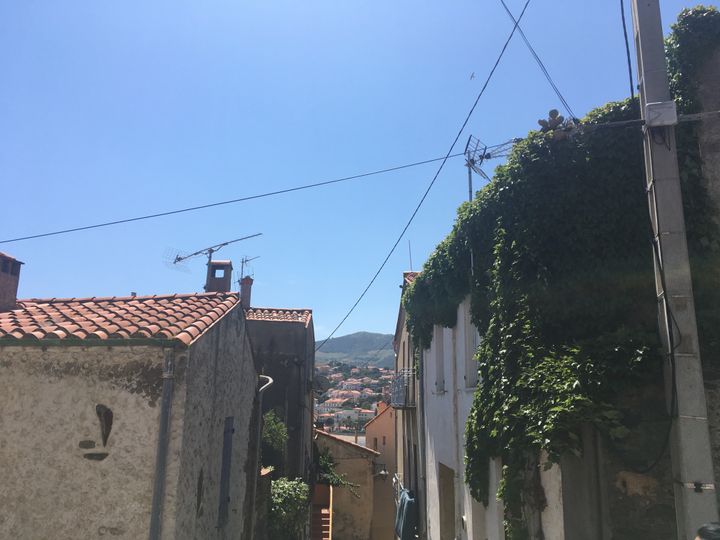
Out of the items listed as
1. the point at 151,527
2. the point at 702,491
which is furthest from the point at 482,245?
the point at 151,527

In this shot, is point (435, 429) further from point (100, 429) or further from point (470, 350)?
point (100, 429)

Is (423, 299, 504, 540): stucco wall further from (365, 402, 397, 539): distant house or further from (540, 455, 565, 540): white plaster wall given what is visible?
(365, 402, 397, 539): distant house

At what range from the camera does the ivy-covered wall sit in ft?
19.3

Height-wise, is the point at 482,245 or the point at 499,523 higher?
the point at 482,245

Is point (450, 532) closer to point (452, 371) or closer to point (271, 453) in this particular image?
point (452, 371)

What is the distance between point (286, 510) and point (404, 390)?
631cm

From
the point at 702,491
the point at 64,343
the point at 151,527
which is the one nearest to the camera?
the point at 702,491

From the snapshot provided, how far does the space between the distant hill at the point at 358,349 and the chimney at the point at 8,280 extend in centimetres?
13936

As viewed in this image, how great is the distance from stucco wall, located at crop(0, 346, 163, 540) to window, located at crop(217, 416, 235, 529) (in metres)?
2.55

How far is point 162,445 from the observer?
252 inches

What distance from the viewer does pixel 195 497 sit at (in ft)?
23.5

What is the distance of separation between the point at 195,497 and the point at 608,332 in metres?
5.54

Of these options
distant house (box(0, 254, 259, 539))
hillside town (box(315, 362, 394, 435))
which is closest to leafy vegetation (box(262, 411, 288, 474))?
distant house (box(0, 254, 259, 539))

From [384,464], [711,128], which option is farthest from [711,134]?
[384,464]
